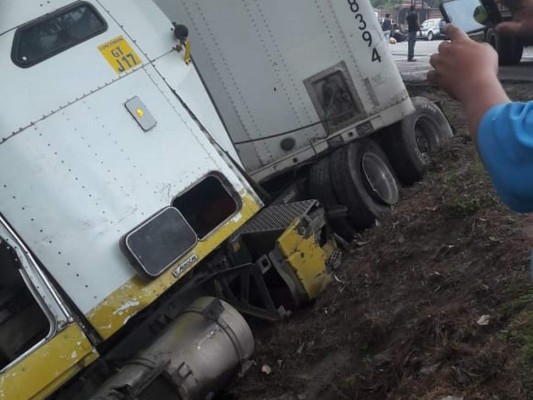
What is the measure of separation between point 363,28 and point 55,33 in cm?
338

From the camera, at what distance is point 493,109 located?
1611 millimetres

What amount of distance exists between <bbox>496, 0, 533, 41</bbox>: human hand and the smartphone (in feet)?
0.15

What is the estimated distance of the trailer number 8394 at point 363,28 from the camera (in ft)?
23.3

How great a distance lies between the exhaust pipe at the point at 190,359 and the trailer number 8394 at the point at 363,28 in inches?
139

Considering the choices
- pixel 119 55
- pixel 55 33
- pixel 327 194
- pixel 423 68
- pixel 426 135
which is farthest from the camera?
pixel 423 68

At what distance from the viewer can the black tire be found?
25.4ft

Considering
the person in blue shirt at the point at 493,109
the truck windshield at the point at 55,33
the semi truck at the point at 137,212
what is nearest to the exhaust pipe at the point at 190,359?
the semi truck at the point at 137,212

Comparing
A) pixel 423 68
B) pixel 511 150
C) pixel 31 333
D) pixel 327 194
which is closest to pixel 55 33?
pixel 31 333

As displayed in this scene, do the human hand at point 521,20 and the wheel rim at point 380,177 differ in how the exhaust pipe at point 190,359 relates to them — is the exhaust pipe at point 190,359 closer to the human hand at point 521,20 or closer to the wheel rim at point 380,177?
the wheel rim at point 380,177

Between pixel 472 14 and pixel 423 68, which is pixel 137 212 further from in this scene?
pixel 423 68

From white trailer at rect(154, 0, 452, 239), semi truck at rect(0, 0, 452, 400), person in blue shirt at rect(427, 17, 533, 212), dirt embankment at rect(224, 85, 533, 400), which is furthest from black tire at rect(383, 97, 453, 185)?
person in blue shirt at rect(427, 17, 533, 212)

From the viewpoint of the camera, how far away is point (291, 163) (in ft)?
→ 23.9

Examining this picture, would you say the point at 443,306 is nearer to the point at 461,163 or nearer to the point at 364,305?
the point at 364,305

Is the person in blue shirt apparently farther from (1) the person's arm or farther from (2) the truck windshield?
(2) the truck windshield
